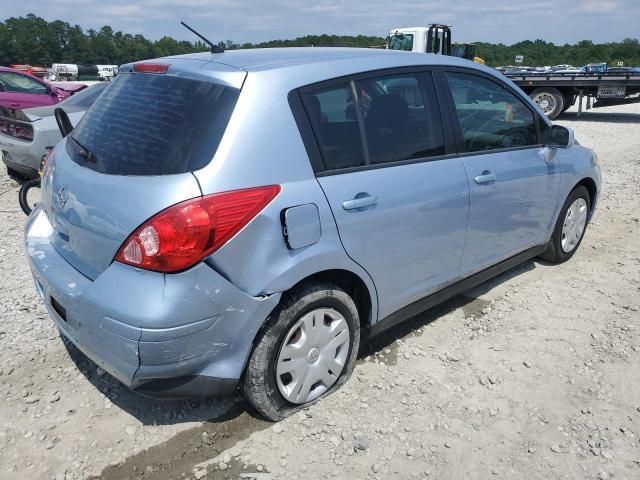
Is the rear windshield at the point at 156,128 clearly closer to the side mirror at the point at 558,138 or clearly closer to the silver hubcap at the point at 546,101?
the side mirror at the point at 558,138

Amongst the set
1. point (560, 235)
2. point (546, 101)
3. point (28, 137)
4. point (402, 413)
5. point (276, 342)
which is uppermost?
point (28, 137)

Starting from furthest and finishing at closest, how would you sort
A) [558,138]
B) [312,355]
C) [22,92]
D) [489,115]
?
[22,92], [558,138], [489,115], [312,355]

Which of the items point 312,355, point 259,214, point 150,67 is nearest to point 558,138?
point 312,355

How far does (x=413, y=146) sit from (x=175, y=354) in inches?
68.1

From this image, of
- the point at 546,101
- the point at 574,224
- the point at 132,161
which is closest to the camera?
the point at 132,161

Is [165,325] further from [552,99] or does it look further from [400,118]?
[552,99]

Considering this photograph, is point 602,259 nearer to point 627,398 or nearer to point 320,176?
point 627,398

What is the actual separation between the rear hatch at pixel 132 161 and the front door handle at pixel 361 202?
0.70 m

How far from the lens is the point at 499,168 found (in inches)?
140

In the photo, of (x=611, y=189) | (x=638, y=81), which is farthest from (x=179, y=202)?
(x=638, y=81)

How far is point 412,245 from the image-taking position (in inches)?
120

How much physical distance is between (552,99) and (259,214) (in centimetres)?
1658

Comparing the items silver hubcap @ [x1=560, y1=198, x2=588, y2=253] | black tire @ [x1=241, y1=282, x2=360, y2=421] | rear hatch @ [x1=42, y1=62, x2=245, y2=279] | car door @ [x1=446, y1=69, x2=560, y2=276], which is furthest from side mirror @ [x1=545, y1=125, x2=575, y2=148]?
rear hatch @ [x1=42, y1=62, x2=245, y2=279]

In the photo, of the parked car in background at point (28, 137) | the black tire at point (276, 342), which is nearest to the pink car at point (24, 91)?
the parked car in background at point (28, 137)
